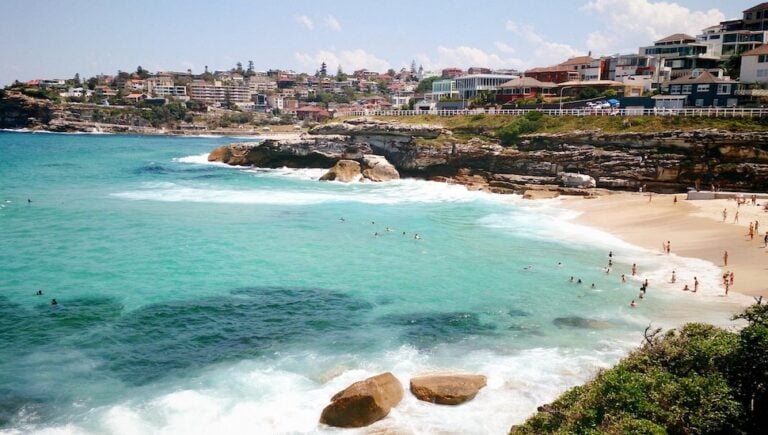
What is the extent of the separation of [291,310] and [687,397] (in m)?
18.2

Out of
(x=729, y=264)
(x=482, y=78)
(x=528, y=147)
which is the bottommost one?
(x=729, y=264)

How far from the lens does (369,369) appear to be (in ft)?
69.3

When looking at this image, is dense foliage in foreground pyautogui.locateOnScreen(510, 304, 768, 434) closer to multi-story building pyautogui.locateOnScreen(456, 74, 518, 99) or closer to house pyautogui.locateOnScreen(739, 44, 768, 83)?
house pyautogui.locateOnScreen(739, 44, 768, 83)

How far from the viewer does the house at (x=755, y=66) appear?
61.8 meters

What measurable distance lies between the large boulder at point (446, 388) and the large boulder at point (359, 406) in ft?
4.47

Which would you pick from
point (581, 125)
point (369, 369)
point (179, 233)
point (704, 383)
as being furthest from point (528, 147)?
point (704, 383)

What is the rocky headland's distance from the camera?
5053 cm

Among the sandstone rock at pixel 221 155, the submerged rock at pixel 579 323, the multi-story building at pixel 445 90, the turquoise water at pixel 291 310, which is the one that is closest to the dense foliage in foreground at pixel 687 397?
the turquoise water at pixel 291 310

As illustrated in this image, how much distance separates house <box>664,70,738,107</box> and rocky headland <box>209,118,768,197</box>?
45.9 feet

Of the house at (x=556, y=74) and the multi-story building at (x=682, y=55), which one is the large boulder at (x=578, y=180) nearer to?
the multi-story building at (x=682, y=55)

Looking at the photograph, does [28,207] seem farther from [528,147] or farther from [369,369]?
[528,147]

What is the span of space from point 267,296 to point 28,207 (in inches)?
1354

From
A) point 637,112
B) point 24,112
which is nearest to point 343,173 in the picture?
point 637,112

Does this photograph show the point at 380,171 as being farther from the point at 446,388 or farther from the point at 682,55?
the point at 446,388
